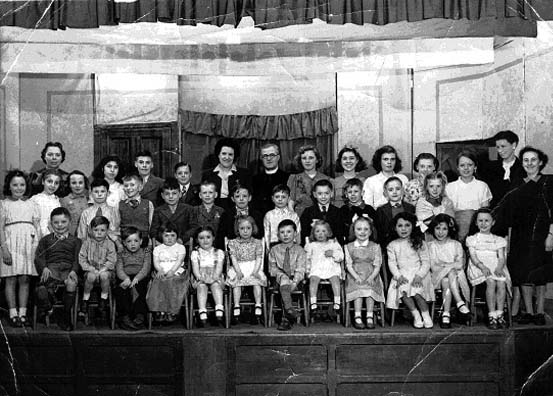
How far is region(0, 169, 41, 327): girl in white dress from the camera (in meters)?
5.56

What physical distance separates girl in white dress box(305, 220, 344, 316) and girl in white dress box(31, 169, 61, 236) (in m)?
1.97

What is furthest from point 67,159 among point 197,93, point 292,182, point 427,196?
point 427,196

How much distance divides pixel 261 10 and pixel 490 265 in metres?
2.40

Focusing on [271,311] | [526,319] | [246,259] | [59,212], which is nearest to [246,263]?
[246,259]

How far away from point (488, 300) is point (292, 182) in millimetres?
1812

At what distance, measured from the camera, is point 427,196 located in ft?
19.4

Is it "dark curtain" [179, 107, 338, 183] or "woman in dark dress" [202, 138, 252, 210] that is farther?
"dark curtain" [179, 107, 338, 183]

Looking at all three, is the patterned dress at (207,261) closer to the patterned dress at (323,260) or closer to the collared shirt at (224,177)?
the patterned dress at (323,260)

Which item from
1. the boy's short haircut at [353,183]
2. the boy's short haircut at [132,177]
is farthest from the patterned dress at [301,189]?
the boy's short haircut at [132,177]

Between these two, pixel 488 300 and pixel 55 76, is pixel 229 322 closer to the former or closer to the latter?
pixel 488 300

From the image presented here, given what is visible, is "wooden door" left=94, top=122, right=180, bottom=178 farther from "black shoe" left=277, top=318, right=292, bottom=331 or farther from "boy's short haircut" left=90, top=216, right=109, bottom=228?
"black shoe" left=277, top=318, right=292, bottom=331

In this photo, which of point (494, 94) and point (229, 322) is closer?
point (229, 322)

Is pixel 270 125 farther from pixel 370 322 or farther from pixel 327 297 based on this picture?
pixel 370 322

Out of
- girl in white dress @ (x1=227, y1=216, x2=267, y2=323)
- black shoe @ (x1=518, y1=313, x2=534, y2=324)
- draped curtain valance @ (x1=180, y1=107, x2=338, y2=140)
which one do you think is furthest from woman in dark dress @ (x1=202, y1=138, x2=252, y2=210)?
black shoe @ (x1=518, y1=313, x2=534, y2=324)
